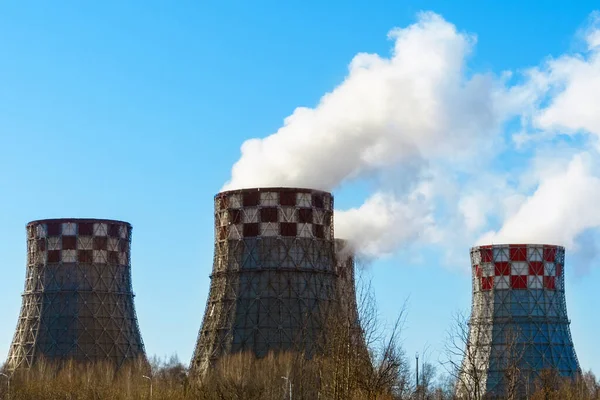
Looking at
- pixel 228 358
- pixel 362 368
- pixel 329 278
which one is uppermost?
pixel 329 278

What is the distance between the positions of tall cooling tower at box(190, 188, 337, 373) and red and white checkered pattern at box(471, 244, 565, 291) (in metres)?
13.2

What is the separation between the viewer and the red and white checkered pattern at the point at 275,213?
62.3 m

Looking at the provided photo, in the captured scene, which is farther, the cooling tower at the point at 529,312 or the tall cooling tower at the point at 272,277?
the cooling tower at the point at 529,312

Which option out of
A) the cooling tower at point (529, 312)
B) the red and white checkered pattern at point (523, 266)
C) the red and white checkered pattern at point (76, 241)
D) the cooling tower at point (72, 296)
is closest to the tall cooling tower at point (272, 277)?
the cooling tower at point (72, 296)

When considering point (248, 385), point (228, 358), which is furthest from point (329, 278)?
point (248, 385)

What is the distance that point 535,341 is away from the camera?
7125cm

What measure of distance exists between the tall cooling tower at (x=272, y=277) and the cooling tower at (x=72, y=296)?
10078mm

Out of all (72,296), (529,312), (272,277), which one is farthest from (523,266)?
(72,296)

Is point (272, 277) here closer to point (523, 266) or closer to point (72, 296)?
point (72, 296)

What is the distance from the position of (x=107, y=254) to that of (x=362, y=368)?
41327 millimetres

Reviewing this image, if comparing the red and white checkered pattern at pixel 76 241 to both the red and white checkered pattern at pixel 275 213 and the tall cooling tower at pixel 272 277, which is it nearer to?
the red and white checkered pattern at pixel 275 213

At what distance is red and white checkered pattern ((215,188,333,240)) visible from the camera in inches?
2454

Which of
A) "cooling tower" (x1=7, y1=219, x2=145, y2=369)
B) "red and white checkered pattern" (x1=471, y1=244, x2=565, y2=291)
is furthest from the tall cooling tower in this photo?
"red and white checkered pattern" (x1=471, y1=244, x2=565, y2=291)

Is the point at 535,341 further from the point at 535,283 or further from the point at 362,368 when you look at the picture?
the point at 362,368
